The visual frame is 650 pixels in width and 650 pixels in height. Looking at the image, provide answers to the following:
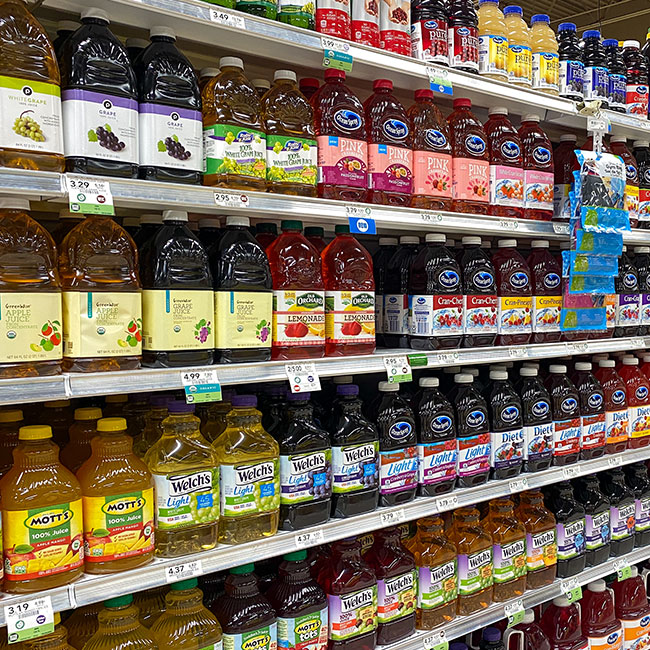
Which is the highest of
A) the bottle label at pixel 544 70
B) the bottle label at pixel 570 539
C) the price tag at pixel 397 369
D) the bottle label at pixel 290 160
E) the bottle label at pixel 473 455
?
the bottle label at pixel 544 70

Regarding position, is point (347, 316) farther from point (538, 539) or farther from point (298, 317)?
point (538, 539)

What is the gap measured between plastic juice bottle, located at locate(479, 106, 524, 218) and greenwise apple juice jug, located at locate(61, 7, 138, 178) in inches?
55.1

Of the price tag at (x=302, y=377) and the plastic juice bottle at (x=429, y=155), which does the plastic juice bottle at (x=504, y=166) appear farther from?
the price tag at (x=302, y=377)

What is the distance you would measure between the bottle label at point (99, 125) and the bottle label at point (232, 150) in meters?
0.22

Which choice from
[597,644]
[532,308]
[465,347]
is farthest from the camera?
[597,644]

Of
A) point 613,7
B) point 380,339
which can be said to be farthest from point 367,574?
point 613,7

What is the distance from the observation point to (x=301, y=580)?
195 cm

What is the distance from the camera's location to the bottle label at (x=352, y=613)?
1994 millimetres

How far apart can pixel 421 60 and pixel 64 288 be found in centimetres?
138

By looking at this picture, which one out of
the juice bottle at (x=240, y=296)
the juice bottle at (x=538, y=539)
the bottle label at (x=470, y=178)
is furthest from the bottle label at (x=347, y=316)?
the juice bottle at (x=538, y=539)

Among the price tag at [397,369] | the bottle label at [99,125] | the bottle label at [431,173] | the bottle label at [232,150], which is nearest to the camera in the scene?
the bottle label at [99,125]

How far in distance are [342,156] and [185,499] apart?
1.11 meters

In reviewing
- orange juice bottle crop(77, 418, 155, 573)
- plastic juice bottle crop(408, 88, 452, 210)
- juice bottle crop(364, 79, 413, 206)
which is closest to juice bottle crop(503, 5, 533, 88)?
plastic juice bottle crop(408, 88, 452, 210)

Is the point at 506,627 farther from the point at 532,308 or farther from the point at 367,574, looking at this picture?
the point at 532,308
